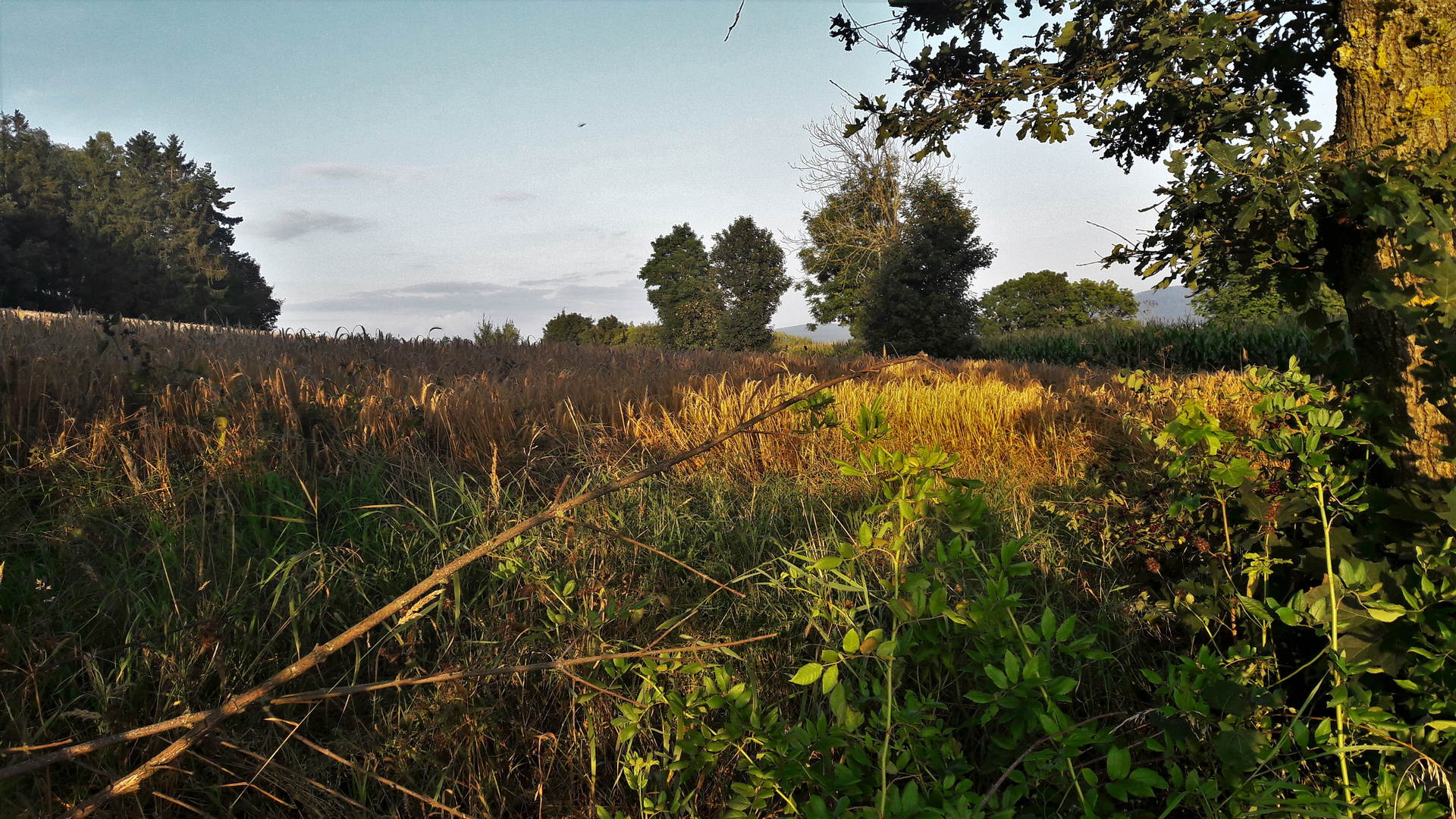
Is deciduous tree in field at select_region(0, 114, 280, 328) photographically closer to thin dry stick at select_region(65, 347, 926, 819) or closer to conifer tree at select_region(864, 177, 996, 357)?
conifer tree at select_region(864, 177, 996, 357)

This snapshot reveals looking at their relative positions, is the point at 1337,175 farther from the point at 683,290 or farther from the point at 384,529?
the point at 683,290

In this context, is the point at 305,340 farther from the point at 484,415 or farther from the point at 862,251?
the point at 862,251

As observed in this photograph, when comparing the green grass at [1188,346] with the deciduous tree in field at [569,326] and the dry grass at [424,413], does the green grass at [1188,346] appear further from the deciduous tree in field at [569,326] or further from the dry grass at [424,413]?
the deciduous tree in field at [569,326]

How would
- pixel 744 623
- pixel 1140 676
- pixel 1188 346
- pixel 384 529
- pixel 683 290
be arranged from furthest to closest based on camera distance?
pixel 683 290 → pixel 1188 346 → pixel 384 529 → pixel 744 623 → pixel 1140 676

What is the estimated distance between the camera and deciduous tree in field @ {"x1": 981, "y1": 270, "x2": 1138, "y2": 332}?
39875mm

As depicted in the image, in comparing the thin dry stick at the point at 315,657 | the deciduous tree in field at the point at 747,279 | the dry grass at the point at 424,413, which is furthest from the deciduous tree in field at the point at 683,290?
the thin dry stick at the point at 315,657

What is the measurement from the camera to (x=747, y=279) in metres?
39.5

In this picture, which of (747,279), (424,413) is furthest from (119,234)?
(424,413)

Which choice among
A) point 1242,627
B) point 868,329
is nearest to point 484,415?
point 1242,627

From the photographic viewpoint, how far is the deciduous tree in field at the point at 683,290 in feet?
140

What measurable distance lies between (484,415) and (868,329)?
19852mm

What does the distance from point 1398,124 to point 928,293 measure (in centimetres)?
2003

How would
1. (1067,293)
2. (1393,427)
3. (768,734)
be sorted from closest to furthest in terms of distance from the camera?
(768,734) → (1393,427) → (1067,293)

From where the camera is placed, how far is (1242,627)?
6.39ft
